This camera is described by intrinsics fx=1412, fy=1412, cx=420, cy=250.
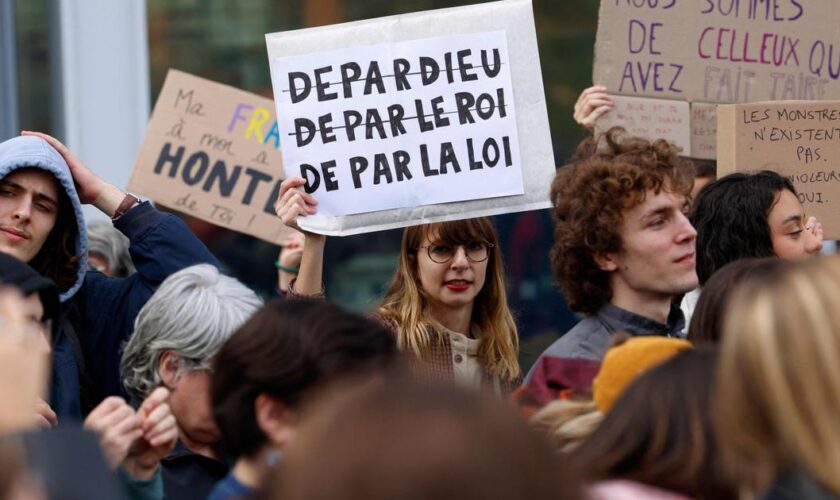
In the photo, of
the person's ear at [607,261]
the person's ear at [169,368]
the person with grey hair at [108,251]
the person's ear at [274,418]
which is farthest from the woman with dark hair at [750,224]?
the person with grey hair at [108,251]

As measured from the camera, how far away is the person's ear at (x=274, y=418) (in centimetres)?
250

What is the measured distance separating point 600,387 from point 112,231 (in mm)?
3195

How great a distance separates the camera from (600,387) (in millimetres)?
2715

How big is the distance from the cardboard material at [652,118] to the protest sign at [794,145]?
0.18 m

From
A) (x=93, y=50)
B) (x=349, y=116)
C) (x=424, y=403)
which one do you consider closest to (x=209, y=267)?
(x=349, y=116)

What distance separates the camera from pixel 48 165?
376 cm

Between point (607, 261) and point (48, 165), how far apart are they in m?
1.53

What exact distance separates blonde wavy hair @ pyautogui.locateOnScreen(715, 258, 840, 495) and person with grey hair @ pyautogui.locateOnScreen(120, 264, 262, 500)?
4.63 feet

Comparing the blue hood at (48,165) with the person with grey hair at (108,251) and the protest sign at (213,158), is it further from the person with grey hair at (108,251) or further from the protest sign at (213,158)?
the person with grey hair at (108,251)

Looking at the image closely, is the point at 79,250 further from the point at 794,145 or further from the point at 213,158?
the point at 794,145

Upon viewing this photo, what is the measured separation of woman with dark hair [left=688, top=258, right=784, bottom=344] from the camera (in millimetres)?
3092

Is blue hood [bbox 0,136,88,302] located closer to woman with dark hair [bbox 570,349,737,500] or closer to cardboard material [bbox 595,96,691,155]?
cardboard material [bbox 595,96,691,155]

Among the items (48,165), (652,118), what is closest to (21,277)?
(48,165)

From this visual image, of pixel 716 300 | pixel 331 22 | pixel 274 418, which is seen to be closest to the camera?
pixel 274 418
